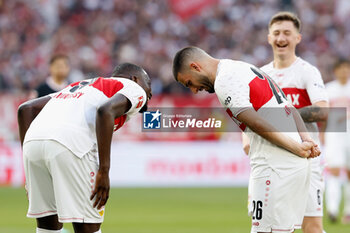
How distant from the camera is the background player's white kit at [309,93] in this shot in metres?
6.31

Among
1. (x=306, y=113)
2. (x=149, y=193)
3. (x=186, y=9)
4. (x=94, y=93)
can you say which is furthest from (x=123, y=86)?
(x=186, y=9)

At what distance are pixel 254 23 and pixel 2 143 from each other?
10.1 m

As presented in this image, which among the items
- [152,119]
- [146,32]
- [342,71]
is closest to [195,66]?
[152,119]

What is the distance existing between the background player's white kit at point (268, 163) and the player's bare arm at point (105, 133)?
2.43 feet

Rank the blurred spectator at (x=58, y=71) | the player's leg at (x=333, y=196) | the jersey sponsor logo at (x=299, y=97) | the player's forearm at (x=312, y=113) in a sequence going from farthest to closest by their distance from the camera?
the player's leg at (x=333, y=196) < the blurred spectator at (x=58, y=71) < the jersey sponsor logo at (x=299, y=97) < the player's forearm at (x=312, y=113)

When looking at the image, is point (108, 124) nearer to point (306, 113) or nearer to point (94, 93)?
point (94, 93)

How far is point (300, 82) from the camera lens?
646 centimetres

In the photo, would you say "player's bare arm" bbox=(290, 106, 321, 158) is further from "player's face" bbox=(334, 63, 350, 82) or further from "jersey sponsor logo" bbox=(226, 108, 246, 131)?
"player's face" bbox=(334, 63, 350, 82)

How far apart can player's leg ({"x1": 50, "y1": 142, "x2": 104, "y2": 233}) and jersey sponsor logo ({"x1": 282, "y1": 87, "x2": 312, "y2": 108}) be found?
2.54 meters

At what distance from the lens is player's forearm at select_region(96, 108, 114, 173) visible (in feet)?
15.3

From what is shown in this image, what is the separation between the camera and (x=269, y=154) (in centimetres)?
489

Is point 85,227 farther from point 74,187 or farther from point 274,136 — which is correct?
point 274,136

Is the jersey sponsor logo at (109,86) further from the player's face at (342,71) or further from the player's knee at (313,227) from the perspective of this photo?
the player's face at (342,71)

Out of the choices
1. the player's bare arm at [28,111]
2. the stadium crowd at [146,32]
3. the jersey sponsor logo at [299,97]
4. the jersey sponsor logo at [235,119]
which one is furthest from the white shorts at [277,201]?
the stadium crowd at [146,32]
